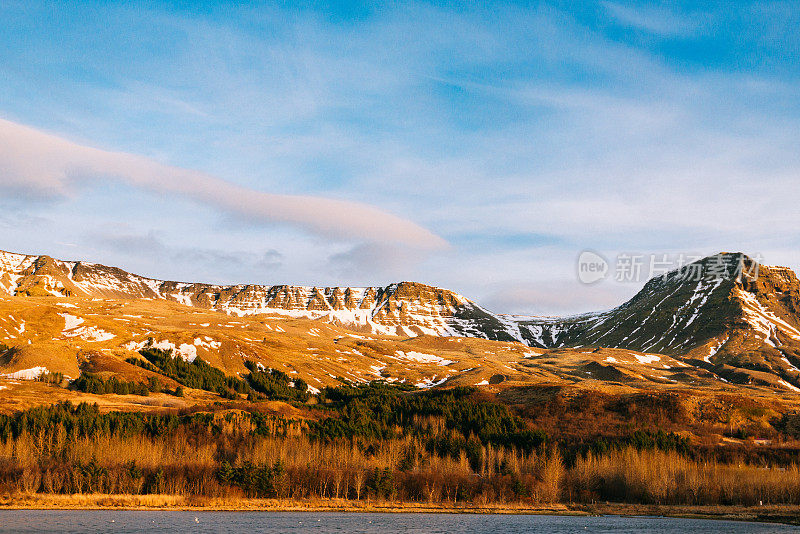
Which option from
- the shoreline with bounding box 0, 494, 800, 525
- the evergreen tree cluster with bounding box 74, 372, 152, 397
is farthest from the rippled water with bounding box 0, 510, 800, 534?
the evergreen tree cluster with bounding box 74, 372, 152, 397

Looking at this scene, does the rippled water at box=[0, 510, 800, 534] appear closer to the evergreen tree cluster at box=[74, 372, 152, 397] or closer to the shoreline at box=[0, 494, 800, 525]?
the shoreline at box=[0, 494, 800, 525]

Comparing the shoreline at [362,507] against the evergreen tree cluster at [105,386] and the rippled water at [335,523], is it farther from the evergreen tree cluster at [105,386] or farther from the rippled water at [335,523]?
the evergreen tree cluster at [105,386]

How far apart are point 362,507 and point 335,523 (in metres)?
13.2

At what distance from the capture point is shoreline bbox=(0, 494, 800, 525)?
63000mm

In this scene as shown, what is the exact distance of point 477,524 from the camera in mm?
59031

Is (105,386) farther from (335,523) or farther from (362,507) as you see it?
(335,523)

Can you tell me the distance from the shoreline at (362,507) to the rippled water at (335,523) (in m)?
2.92

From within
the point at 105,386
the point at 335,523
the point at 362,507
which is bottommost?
the point at 362,507

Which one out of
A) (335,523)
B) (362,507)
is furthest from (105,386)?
(335,523)

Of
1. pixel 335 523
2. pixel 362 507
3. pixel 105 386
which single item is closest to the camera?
pixel 335 523

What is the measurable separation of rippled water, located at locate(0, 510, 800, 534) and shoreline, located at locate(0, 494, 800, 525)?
9.59 ft

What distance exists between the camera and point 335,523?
184ft

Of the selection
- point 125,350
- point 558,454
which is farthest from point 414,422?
point 125,350

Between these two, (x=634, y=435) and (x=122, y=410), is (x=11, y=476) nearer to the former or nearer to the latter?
(x=122, y=410)
